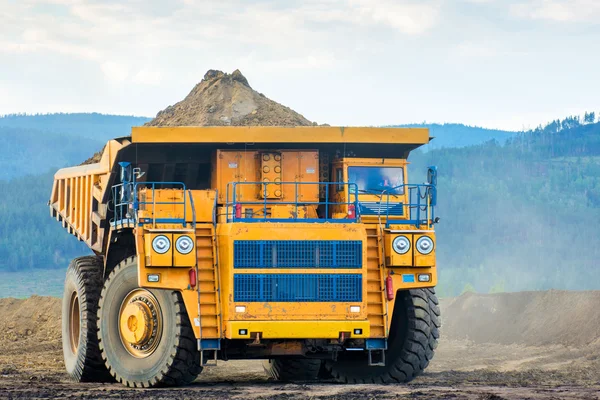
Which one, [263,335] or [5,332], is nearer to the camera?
[263,335]

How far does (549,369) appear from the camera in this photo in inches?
871

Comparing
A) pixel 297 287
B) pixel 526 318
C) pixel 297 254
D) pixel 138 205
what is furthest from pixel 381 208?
pixel 526 318

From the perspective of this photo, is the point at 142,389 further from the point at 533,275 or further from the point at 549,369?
the point at 533,275

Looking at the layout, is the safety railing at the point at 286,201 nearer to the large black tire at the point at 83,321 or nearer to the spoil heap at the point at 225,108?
the large black tire at the point at 83,321

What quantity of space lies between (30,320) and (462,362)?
13.0 m

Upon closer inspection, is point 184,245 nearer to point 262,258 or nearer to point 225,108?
point 262,258

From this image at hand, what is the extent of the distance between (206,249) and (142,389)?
2.05 m

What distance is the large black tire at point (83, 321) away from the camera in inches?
728

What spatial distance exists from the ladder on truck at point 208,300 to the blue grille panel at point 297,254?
0.41 meters

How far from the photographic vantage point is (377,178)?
17.6 meters

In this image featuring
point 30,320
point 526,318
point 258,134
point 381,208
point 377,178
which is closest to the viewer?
point 258,134

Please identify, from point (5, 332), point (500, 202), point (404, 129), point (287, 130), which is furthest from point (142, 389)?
point (500, 202)

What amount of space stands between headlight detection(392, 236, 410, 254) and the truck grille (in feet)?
3.96

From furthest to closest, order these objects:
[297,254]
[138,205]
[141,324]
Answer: [138,205] < [141,324] < [297,254]
